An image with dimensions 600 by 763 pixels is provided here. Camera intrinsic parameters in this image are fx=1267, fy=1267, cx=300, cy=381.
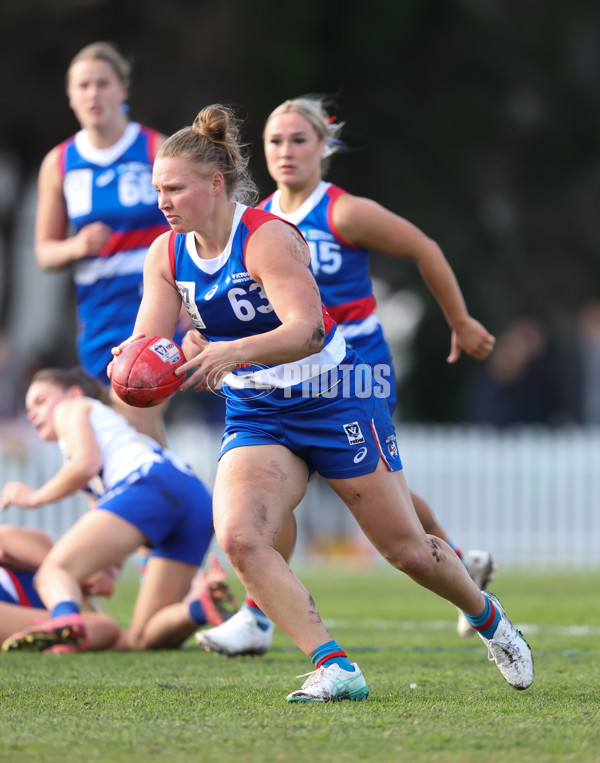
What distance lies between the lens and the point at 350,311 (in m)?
5.73

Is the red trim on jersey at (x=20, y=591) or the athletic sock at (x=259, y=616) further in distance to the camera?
the red trim on jersey at (x=20, y=591)

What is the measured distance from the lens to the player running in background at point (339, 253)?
5.57 meters

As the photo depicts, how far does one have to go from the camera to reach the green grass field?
10.9 feet

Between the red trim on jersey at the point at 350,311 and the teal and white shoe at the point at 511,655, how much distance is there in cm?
161

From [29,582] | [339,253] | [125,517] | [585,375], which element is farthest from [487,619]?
[585,375]

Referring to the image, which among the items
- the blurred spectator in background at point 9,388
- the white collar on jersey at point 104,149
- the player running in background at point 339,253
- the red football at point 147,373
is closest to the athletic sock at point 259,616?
the player running in background at point 339,253

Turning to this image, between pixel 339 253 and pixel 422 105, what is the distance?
464 inches

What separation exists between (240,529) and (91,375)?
3.02m

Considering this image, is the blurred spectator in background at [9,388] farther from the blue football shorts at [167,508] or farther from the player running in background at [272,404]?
the player running in background at [272,404]

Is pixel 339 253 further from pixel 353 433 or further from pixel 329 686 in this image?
pixel 329 686

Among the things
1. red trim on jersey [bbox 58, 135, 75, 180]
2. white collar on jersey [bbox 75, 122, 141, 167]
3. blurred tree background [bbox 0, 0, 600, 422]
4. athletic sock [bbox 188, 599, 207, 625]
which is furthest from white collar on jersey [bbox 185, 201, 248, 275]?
blurred tree background [bbox 0, 0, 600, 422]

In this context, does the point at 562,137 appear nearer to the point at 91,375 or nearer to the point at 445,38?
the point at 445,38

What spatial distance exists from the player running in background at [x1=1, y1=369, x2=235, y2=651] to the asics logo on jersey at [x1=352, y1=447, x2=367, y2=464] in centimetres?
178

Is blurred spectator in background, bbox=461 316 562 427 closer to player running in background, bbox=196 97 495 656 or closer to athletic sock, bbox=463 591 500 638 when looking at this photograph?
player running in background, bbox=196 97 495 656
